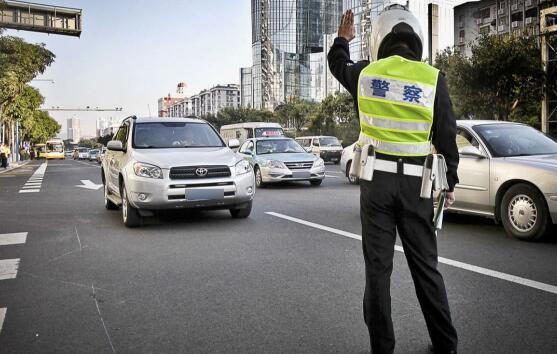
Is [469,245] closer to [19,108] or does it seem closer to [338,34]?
[338,34]

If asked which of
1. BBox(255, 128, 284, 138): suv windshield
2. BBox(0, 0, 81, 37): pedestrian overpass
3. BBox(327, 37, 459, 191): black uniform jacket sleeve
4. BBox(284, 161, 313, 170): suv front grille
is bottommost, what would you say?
BBox(284, 161, 313, 170): suv front grille

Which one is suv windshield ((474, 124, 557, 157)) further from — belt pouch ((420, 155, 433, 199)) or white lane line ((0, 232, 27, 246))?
white lane line ((0, 232, 27, 246))

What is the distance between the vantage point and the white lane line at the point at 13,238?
6.93 meters

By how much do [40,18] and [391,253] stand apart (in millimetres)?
30193

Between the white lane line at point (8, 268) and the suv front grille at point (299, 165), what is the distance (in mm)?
8930

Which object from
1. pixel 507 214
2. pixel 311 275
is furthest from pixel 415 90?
pixel 507 214

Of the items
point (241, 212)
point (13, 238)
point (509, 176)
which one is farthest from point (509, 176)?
point (13, 238)

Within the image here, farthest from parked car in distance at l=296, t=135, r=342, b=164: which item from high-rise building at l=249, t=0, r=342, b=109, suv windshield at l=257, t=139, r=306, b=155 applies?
high-rise building at l=249, t=0, r=342, b=109

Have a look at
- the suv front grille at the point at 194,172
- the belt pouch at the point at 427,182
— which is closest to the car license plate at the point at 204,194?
the suv front grille at the point at 194,172

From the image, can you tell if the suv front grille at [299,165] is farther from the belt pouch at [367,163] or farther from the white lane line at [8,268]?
the belt pouch at [367,163]

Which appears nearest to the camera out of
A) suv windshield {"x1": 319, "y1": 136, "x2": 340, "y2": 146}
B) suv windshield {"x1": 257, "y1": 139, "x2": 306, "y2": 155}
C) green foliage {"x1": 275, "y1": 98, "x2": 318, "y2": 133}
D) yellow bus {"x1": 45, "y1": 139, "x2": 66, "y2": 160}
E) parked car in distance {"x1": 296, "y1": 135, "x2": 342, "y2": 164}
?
suv windshield {"x1": 257, "y1": 139, "x2": 306, "y2": 155}

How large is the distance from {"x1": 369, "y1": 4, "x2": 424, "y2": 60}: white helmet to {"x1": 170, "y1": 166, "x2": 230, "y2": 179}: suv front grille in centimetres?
498

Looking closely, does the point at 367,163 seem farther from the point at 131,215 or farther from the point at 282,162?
the point at 282,162

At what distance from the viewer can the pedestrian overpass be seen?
27.5 m
